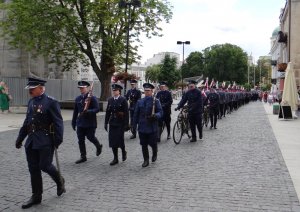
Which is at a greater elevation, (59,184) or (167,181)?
(59,184)

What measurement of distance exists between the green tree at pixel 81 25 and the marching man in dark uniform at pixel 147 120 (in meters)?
16.4

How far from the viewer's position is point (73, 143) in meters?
12.2

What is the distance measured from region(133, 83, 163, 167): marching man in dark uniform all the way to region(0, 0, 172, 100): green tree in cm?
1637

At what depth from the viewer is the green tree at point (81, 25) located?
2589 cm

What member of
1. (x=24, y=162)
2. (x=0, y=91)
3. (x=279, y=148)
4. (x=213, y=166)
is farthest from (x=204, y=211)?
(x=0, y=91)

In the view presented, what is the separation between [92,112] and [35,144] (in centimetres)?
331

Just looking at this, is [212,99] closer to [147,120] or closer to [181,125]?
[181,125]

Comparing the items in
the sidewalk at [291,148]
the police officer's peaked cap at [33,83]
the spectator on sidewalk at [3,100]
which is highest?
the police officer's peaked cap at [33,83]

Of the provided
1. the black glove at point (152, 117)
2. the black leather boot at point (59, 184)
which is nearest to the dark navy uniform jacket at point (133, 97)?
the black glove at point (152, 117)

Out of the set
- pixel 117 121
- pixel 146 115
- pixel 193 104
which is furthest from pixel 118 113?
pixel 193 104

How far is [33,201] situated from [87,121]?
3596 millimetres

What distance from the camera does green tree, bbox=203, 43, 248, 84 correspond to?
3910 inches

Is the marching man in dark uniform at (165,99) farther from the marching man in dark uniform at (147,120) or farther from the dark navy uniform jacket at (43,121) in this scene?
the dark navy uniform jacket at (43,121)

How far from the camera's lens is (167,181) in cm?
744
